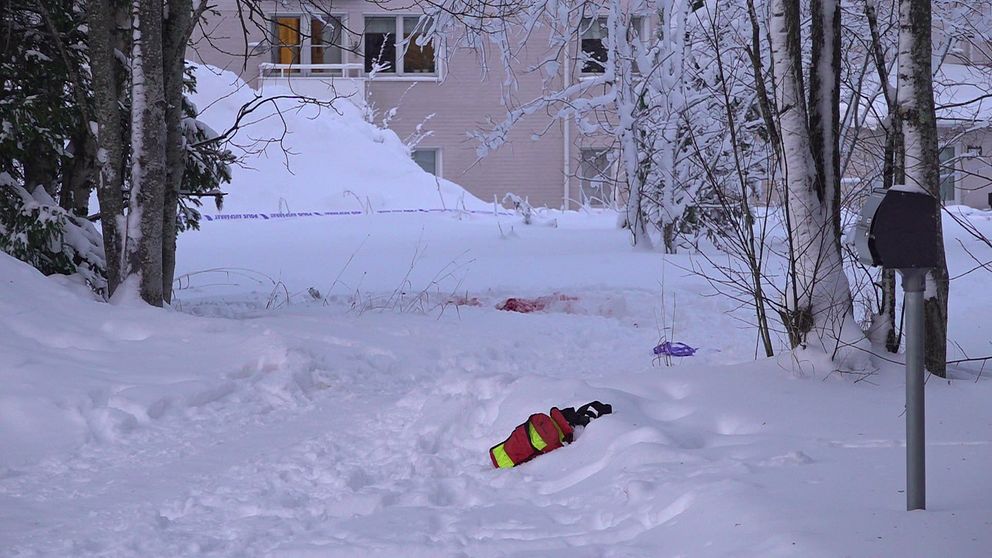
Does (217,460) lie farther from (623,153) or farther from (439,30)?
(623,153)

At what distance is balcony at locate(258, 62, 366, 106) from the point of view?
80.8 feet

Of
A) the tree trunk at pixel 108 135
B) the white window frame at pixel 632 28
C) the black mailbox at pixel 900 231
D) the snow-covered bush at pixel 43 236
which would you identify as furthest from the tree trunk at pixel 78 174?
the black mailbox at pixel 900 231

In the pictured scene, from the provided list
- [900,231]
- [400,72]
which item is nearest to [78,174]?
[900,231]

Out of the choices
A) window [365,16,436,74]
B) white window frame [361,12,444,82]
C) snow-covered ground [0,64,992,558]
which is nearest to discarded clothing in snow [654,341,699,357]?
snow-covered ground [0,64,992,558]

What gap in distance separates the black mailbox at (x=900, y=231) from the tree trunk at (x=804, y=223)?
2.56 metres

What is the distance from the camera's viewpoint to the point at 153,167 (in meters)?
7.92

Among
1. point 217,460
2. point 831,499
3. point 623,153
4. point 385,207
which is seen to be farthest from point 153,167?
point 385,207

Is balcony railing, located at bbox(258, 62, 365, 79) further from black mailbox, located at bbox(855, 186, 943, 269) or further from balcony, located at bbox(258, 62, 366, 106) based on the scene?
black mailbox, located at bbox(855, 186, 943, 269)

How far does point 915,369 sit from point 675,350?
511cm

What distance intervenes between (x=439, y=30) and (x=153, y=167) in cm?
332

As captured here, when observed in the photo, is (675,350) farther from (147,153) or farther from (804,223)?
(147,153)

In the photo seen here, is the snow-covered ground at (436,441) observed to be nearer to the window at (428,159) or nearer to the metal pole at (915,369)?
the metal pole at (915,369)

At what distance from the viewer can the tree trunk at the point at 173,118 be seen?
27.5 ft

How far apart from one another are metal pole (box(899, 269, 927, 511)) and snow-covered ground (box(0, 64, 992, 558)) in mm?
196
